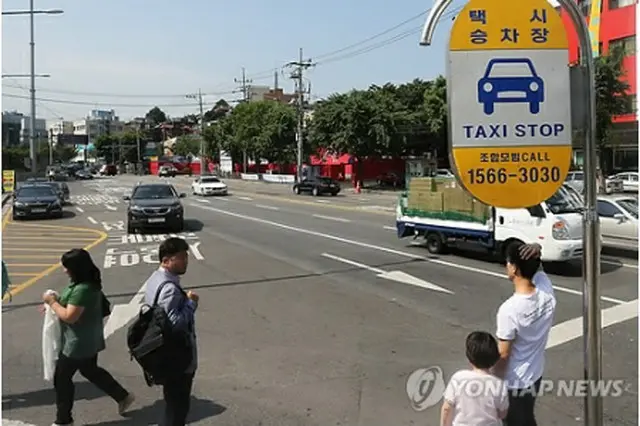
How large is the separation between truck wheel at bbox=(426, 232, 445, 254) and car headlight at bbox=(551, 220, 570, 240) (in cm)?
334

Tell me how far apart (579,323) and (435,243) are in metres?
7.09

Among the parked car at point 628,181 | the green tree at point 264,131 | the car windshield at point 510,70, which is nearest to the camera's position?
the car windshield at point 510,70

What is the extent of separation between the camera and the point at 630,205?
53.0ft

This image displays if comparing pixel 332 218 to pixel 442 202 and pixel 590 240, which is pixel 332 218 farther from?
pixel 590 240

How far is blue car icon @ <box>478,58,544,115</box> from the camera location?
3.82 m

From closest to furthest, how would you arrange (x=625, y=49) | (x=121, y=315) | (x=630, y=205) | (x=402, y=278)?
(x=121, y=315)
(x=402, y=278)
(x=630, y=205)
(x=625, y=49)

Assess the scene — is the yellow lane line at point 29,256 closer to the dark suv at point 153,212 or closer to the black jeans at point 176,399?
the dark suv at point 153,212

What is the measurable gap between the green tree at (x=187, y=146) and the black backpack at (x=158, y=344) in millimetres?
116768

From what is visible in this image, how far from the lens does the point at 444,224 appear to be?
15234 millimetres

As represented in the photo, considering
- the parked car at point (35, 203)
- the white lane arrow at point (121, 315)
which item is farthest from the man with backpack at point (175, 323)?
the parked car at point (35, 203)

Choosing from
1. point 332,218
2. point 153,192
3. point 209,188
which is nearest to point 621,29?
point 332,218

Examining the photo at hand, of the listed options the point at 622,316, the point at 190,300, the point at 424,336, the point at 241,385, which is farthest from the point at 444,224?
the point at 190,300

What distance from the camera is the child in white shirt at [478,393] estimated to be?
374cm

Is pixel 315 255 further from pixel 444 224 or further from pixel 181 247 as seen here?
pixel 181 247
